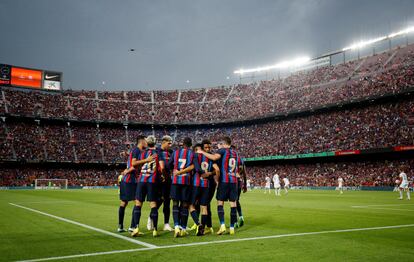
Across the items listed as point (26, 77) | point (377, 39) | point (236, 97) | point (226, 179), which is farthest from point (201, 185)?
point (26, 77)

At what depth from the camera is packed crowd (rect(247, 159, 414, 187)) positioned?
141 ft

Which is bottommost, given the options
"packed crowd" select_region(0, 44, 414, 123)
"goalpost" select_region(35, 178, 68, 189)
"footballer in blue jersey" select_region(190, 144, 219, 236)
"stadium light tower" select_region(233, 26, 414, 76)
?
"goalpost" select_region(35, 178, 68, 189)

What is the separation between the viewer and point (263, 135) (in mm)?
63438

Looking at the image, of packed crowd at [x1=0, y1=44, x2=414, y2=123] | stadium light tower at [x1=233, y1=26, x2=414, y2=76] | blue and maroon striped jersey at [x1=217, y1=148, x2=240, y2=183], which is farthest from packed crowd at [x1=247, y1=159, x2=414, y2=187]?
blue and maroon striped jersey at [x1=217, y1=148, x2=240, y2=183]

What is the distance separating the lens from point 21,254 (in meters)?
6.61

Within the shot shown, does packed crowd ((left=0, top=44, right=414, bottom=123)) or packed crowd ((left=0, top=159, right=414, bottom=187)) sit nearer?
packed crowd ((left=0, top=159, right=414, bottom=187))

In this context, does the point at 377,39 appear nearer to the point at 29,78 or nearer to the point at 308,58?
the point at 308,58

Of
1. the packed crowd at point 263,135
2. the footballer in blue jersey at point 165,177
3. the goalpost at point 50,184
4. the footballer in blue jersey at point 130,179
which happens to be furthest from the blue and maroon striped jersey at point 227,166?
the goalpost at point 50,184

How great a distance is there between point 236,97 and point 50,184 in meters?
38.9

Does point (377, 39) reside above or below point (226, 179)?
above

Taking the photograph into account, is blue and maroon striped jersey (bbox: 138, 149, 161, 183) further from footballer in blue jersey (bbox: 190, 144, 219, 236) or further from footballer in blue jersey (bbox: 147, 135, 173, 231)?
footballer in blue jersey (bbox: 190, 144, 219, 236)

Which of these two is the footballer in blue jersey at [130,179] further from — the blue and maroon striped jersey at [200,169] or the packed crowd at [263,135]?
the packed crowd at [263,135]

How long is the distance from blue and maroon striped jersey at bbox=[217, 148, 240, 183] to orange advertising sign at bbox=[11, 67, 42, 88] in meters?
65.8

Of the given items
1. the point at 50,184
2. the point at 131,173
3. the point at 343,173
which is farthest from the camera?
the point at 50,184
